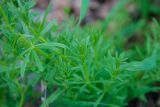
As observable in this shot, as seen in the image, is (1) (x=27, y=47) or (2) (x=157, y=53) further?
(2) (x=157, y=53)

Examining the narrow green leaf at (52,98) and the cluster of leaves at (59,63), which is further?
the narrow green leaf at (52,98)

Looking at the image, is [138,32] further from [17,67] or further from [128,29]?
[17,67]

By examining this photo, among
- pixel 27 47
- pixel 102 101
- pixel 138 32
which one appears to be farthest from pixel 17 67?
pixel 138 32

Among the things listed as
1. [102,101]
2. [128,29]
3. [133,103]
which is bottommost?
[133,103]

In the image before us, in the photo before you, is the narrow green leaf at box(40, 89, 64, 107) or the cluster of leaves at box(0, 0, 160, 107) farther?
the narrow green leaf at box(40, 89, 64, 107)

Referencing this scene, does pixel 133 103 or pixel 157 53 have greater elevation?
pixel 157 53

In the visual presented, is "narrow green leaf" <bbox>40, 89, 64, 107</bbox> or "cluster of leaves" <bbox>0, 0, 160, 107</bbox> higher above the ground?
"cluster of leaves" <bbox>0, 0, 160, 107</bbox>

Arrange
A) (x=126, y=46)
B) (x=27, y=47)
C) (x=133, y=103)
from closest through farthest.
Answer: (x=27, y=47) → (x=133, y=103) → (x=126, y=46)

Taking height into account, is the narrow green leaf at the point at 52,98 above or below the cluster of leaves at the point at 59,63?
below

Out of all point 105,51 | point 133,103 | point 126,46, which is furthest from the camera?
point 126,46

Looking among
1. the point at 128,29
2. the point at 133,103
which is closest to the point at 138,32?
the point at 128,29
